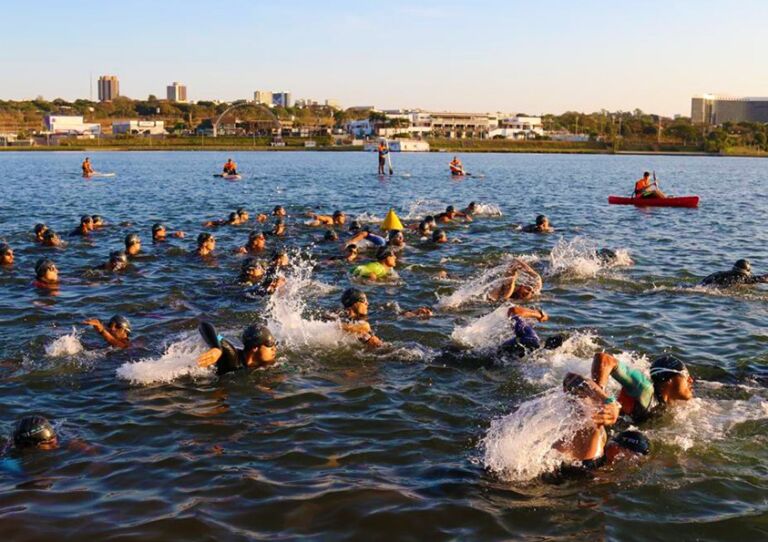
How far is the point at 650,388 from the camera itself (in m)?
8.31

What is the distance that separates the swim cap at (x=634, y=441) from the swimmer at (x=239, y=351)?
477 cm

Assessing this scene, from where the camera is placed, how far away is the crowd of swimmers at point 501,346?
743 centimetres

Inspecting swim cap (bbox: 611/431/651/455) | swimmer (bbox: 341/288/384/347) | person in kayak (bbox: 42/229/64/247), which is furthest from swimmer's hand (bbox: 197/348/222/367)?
person in kayak (bbox: 42/229/64/247)

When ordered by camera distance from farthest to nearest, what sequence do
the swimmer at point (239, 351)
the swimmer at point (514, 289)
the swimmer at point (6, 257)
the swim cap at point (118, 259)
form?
the swimmer at point (6, 257)
the swim cap at point (118, 259)
the swimmer at point (514, 289)
the swimmer at point (239, 351)

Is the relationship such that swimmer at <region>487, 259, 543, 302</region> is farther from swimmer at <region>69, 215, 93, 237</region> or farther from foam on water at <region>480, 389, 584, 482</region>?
swimmer at <region>69, 215, 93, 237</region>

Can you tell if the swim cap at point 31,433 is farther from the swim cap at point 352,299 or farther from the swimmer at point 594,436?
the swimmer at point 594,436

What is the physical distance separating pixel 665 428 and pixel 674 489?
1333 mm

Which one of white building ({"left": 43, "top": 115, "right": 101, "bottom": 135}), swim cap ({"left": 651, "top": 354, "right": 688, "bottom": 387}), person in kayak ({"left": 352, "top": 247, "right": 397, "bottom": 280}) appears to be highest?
white building ({"left": 43, "top": 115, "right": 101, "bottom": 135})

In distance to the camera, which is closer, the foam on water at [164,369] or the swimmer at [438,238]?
the foam on water at [164,369]

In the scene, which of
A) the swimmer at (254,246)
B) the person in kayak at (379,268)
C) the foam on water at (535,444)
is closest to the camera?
the foam on water at (535,444)

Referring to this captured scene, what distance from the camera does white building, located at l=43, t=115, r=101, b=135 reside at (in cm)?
16212

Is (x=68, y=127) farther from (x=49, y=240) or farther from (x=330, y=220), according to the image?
(x=49, y=240)

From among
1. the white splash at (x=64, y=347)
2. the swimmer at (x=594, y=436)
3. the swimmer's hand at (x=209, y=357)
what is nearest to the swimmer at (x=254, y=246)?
the white splash at (x=64, y=347)

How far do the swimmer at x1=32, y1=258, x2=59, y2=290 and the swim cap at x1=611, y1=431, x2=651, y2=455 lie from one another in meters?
12.1
